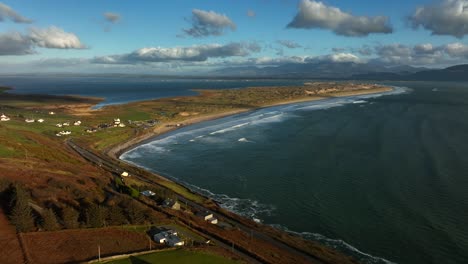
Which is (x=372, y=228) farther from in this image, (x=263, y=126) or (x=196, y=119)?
(x=196, y=119)

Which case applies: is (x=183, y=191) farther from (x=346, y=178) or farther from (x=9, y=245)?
(x=346, y=178)

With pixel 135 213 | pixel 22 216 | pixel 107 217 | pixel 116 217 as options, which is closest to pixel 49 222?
pixel 22 216

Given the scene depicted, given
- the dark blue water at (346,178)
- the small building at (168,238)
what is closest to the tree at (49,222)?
the small building at (168,238)

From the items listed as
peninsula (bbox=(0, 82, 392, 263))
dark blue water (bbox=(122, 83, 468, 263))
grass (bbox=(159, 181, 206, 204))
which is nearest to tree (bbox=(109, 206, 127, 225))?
peninsula (bbox=(0, 82, 392, 263))

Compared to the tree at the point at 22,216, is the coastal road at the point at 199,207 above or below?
below

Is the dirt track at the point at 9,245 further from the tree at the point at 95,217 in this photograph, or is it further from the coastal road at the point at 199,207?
the coastal road at the point at 199,207

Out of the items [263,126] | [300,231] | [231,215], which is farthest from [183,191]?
[263,126]
